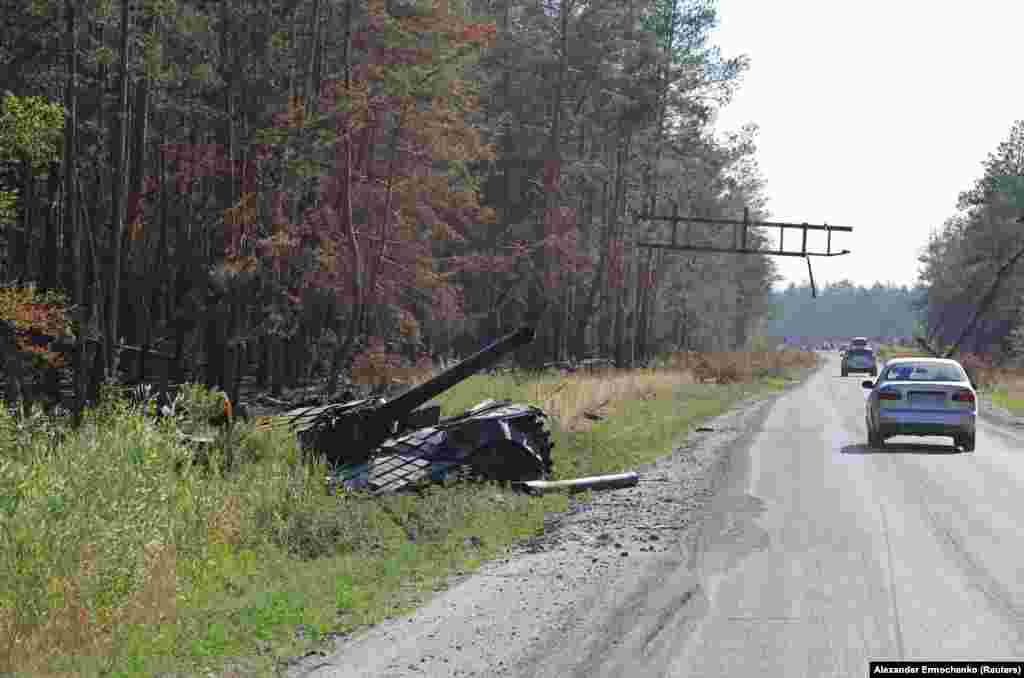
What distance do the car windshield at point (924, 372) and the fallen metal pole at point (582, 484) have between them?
781 centimetres

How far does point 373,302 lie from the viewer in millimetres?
35500

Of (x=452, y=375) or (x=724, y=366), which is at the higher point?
(x=452, y=375)

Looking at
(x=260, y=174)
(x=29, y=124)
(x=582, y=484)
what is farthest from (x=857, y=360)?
(x=29, y=124)

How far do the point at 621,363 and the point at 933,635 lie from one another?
49769 mm

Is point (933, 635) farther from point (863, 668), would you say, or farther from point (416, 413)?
point (416, 413)

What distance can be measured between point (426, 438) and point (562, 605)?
7.76m

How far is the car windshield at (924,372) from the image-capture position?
23.0m

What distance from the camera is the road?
7715 mm

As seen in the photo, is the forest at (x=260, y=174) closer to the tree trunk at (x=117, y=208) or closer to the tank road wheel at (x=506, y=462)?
the tree trunk at (x=117, y=208)

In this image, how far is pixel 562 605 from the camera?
9445 mm

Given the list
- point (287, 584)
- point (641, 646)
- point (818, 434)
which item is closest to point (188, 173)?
point (818, 434)

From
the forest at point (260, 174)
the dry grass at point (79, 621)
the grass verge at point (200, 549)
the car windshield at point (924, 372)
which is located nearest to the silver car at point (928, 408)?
the car windshield at point (924, 372)

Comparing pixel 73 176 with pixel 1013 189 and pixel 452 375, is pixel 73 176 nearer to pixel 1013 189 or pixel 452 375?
pixel 452 375

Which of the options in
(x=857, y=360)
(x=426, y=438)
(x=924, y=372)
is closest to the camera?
(x=426, y=438)
